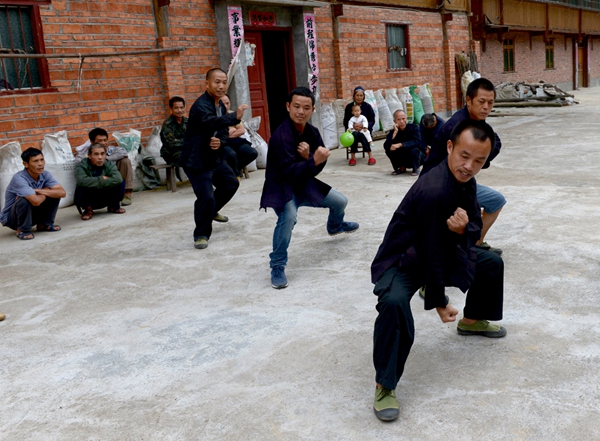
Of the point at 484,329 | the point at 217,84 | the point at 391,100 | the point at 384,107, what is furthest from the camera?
the point at 391,100

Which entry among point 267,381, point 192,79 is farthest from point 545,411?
point 192,79

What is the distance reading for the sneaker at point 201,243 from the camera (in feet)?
17.2

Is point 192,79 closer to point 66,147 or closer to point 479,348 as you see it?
point 66,147

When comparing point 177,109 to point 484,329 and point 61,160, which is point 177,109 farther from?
point 484,329

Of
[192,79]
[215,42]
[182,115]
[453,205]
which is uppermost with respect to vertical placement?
[215,42]

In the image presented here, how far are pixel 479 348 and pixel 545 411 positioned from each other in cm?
62

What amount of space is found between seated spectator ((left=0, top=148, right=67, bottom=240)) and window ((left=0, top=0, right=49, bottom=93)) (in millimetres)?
1597

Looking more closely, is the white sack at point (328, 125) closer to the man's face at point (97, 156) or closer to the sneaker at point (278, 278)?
the man's face at point (97, 156)

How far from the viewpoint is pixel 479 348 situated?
3.02 meters

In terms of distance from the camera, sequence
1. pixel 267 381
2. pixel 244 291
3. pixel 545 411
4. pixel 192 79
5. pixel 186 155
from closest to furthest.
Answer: pixel 545 411
pixel 267 381
pixel 244 291
pixel 186 155
pixel 192 79

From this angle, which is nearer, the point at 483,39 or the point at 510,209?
the point at 510,209

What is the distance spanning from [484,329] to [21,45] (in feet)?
21.8

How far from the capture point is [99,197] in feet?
22.7

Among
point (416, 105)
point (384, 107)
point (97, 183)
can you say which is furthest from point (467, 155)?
point (416, 105)
